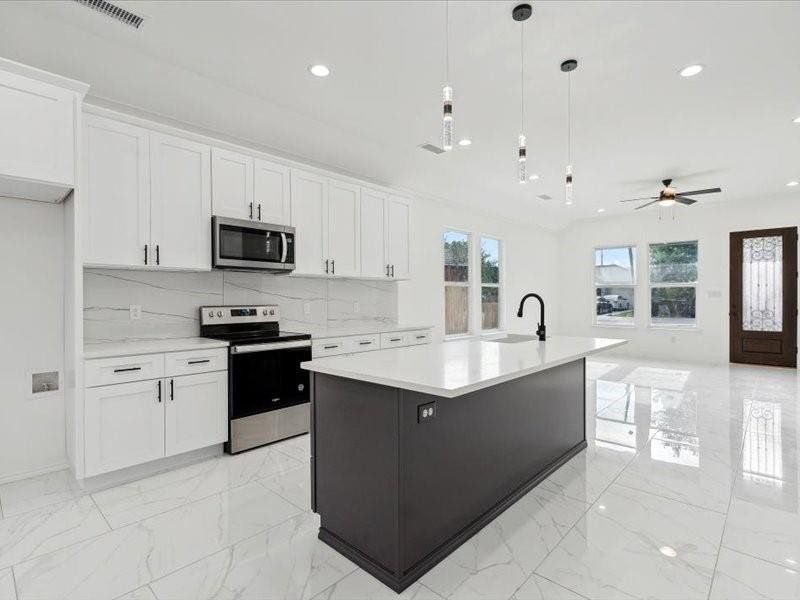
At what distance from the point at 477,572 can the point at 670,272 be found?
26.3 ft

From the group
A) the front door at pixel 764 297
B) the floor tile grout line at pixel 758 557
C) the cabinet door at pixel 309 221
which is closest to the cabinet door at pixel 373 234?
the cabinet door at pixel 309 221

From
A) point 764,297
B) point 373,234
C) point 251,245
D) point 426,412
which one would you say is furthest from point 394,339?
point 764,297

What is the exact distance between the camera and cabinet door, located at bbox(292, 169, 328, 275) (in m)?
4.00

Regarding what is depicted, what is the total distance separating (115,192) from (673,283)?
8.78 metres

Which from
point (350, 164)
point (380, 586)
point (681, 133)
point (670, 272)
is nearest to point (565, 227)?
point (670, 272)

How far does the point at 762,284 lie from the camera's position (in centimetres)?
714

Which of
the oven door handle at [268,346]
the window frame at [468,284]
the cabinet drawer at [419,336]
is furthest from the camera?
the window frame at [468,284]

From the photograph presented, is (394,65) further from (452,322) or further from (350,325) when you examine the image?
(452,322)

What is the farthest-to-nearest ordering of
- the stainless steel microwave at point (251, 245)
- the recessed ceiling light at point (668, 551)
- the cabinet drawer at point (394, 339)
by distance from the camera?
the cabinet drawer at point (394, 339)
the stainless steel microwave at point (251, 245)
the recessed ceiling light at point (668, 551)

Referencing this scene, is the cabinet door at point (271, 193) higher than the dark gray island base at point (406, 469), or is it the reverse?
the cabinet door at point (271, 193)

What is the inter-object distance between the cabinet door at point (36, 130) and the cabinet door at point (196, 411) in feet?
4.83

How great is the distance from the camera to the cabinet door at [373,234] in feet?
15.1

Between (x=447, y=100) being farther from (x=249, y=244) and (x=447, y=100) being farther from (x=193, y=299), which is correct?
(x=193, y=299)

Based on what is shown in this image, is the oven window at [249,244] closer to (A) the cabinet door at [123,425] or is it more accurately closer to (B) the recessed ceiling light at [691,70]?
(A) the cabinet door at [123,425]
